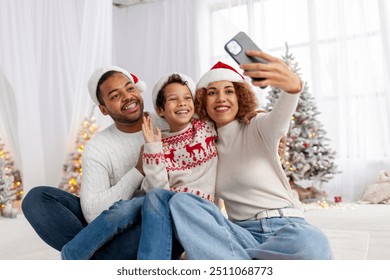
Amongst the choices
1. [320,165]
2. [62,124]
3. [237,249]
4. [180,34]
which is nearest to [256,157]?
[237,249]

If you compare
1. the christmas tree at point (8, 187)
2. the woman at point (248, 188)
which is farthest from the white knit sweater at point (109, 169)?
the christmas tree at point (8, 187)

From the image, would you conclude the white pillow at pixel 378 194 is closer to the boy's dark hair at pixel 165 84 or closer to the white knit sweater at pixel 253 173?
the white knit sweater at pixel 253 173

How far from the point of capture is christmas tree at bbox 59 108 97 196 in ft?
10.7

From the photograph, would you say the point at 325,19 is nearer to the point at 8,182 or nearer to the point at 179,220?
the point at 8,182

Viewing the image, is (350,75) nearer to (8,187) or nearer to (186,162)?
(8,187)

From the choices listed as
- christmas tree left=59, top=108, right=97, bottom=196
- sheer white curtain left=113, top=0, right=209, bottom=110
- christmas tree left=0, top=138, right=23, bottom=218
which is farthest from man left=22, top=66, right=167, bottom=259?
sheer white curtain left=113, top=0, right=209, bottom=110

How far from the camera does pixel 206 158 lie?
1.29 m

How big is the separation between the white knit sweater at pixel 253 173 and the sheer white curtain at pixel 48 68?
2179mm

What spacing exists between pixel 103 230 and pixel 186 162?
306 millimetres

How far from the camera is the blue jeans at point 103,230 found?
44.6 inches

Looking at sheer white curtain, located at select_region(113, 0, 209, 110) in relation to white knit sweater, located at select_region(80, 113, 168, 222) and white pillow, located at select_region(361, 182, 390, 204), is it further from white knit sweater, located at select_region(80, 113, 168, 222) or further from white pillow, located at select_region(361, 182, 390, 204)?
white knit sweater, located at select_region(80, 113, 168, 222)

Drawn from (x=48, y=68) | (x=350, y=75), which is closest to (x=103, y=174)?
(x=48, y=68)

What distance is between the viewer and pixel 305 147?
331cm

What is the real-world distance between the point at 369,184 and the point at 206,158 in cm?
269
